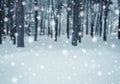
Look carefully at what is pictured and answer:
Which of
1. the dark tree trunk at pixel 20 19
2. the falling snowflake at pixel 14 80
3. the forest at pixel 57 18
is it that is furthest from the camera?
the forest at pixel 57 18

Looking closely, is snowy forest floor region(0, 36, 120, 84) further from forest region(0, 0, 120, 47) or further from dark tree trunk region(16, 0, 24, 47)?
forest region(0, 0, 120, 47)

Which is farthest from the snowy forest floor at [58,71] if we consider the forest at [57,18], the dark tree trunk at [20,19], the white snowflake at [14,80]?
the forest at [57,18]

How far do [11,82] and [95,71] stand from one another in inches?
133

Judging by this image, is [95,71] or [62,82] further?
[95,71]

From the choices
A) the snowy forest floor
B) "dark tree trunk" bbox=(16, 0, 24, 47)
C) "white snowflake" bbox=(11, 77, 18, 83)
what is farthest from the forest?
"white snowflake" bbox=(11, 77, 18, 83)

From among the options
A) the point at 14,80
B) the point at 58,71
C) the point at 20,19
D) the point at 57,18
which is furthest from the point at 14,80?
the point at 57,18

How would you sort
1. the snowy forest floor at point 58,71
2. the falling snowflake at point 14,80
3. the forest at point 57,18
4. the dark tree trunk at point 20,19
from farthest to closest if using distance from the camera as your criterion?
the forest at point 57,18, the dark tree trunk at point 20,19, the snowy forest floor at point 58,71, the falling snowflake at point 14,80

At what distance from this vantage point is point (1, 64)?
34.8ft

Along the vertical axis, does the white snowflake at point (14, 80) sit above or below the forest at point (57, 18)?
below

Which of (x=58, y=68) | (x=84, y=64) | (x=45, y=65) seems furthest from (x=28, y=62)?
(x=84, y=64)

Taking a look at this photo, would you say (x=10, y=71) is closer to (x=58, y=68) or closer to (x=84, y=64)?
(x=58, y=68)

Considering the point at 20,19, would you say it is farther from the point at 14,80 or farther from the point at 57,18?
the point at 57,18

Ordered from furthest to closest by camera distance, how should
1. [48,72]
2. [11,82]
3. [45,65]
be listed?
1. [45,65]
2. [48,72]
3. [11,82]

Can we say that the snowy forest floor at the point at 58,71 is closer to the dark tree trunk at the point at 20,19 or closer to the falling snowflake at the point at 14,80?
the falling snowflake at the point at 14,80
